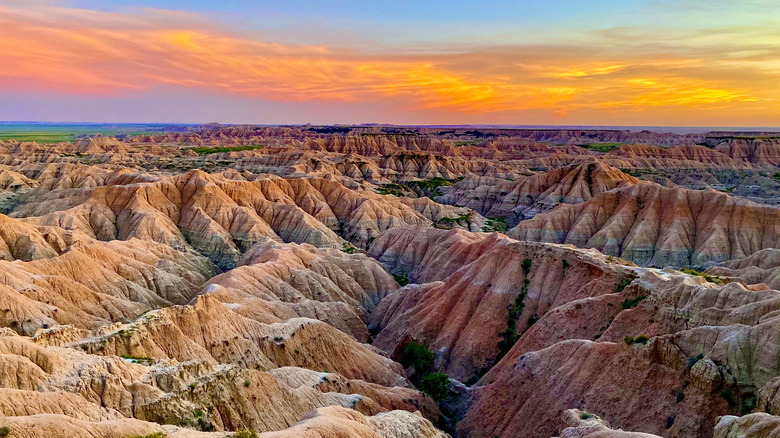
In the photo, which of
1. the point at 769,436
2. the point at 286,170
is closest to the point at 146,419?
the point at 769,436

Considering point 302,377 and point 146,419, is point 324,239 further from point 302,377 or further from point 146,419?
point 146,419

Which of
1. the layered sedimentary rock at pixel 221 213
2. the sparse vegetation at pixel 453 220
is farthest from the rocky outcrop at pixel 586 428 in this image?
the sparse vegetation at pixel 453 220

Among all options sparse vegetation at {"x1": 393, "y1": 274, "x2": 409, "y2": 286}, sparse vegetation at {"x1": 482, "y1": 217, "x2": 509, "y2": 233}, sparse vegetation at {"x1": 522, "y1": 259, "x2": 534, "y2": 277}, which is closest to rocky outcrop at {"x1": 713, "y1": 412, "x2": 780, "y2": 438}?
sparse vegetation at {"x1": 522, "y1": 259, "x2": 534, "y2": 277}

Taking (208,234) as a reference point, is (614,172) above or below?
above

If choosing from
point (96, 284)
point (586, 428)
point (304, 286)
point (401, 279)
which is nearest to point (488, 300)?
point (304, 286)

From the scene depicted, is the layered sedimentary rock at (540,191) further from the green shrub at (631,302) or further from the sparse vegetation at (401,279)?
the green shrub at (631,302)

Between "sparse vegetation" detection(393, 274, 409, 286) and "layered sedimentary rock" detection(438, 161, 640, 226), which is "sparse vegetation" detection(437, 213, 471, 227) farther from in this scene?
"sparse vegetation" detection(393, 274, 409, 286)
